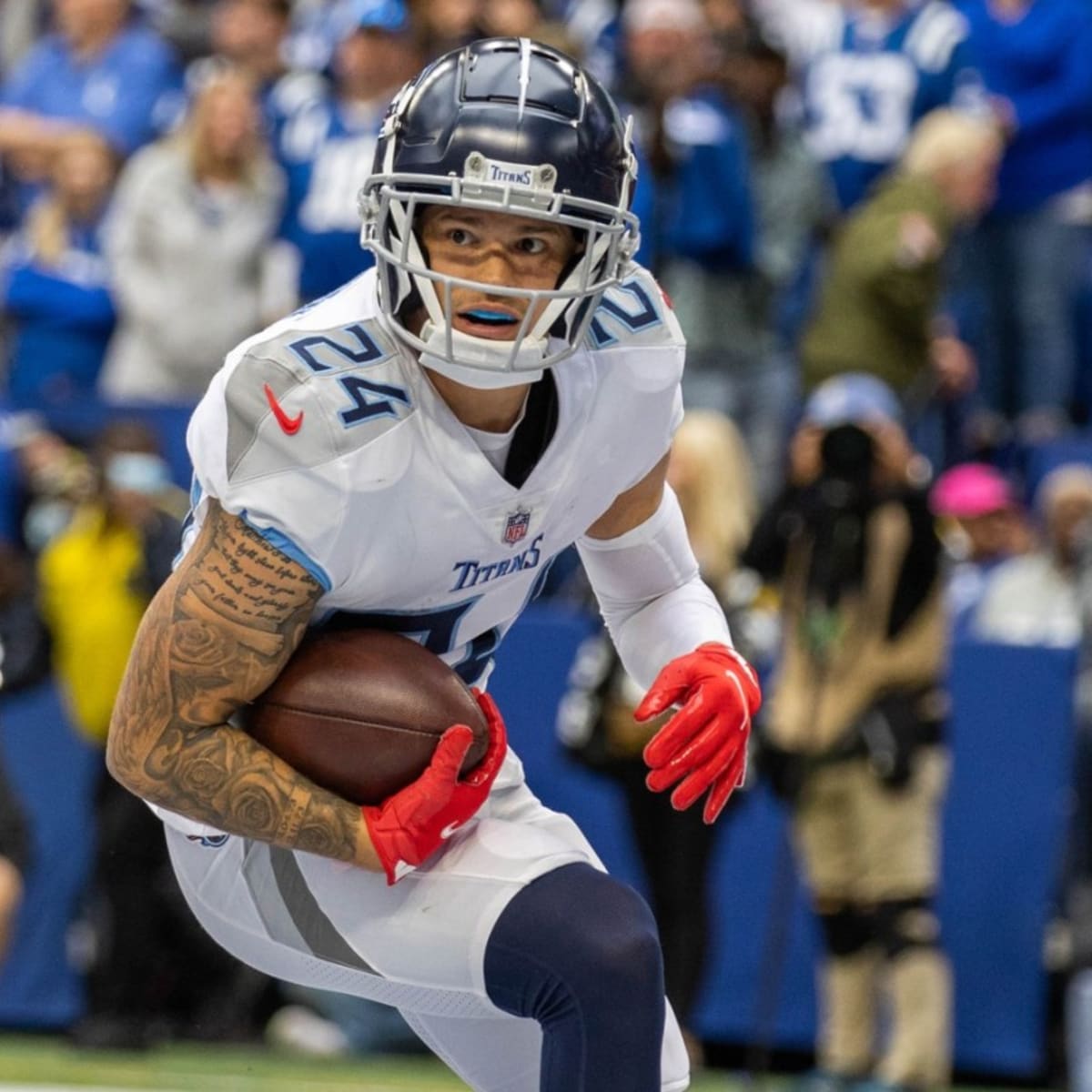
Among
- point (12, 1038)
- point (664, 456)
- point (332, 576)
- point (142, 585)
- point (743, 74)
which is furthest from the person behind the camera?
point (743, 74)

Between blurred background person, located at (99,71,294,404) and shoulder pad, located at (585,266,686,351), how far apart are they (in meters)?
3.60

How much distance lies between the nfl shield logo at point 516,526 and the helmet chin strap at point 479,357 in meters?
0.17

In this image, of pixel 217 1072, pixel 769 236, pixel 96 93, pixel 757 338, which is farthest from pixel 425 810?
pixel 96 93

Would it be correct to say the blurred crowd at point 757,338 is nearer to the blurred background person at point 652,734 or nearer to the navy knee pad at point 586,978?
the blurred background person at point 652,734

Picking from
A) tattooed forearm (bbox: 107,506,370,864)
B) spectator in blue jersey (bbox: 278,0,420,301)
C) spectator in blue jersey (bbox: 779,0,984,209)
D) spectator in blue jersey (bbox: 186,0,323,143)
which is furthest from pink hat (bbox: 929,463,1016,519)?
tattooed forearm (bbox: 107,506,370,864)

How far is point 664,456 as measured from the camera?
10.1 ft

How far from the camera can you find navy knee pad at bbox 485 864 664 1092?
2613 mm

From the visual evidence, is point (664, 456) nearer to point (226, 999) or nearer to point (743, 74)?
point (226, 999)

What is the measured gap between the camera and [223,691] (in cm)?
263

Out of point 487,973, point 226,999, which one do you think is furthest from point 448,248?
point 226,999

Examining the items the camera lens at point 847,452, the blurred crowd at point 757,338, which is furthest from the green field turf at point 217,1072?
the camera lens at point 847,452

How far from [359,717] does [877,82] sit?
170 inches

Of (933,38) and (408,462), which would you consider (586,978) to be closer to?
(408,462)

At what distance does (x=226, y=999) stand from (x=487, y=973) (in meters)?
3.32
